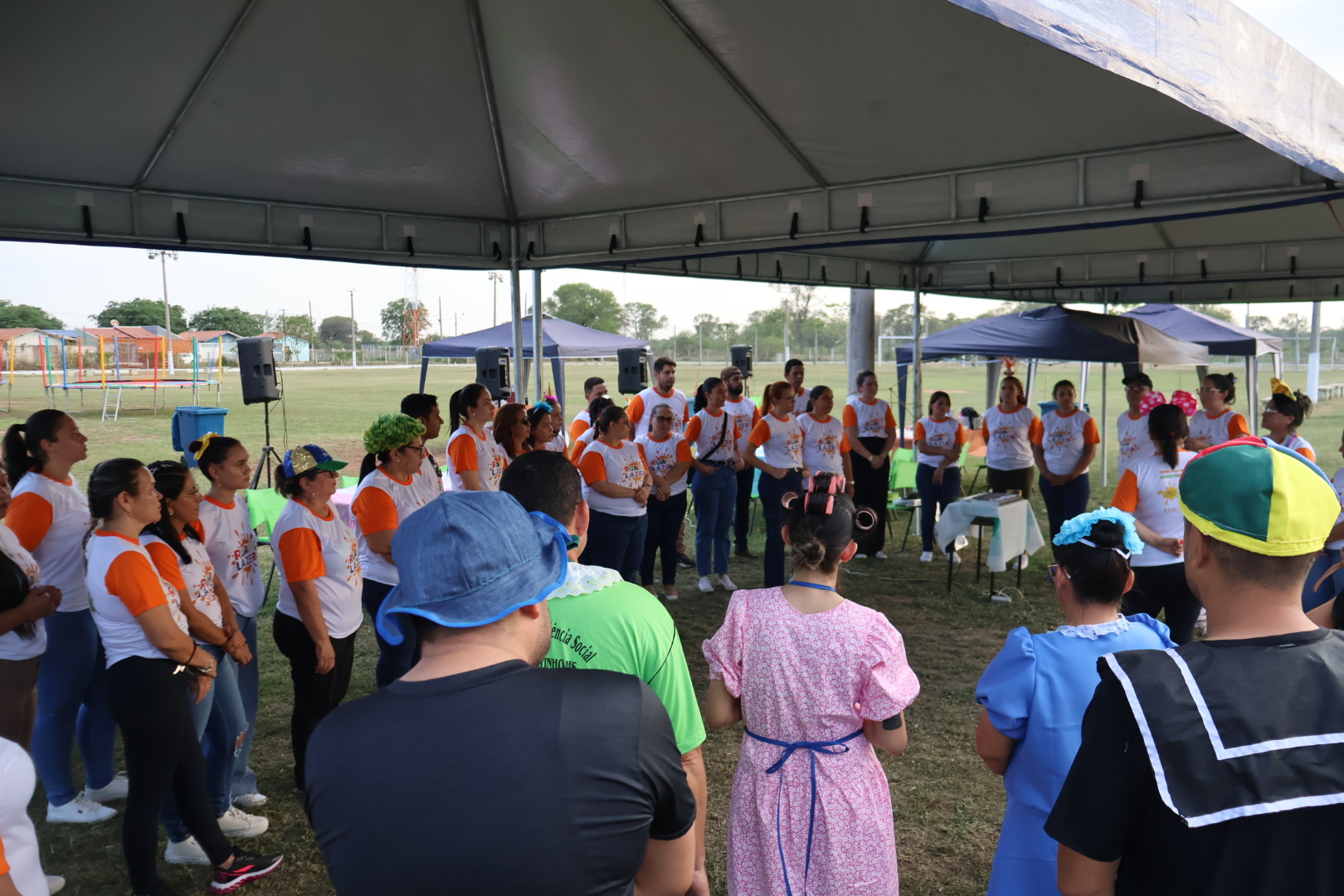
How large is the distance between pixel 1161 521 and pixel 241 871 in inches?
156

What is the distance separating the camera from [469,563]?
3.62 feet

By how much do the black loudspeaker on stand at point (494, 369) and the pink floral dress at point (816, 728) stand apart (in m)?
5.34

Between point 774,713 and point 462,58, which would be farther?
point 462,58

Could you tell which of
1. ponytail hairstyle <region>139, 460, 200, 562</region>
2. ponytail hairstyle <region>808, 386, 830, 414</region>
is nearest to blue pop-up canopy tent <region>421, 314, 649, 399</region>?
ponytail hairstyle <region>808, 386, 830, 414</region>

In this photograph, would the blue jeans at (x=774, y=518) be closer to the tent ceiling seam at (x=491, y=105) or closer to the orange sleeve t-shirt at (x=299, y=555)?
the tent ceiling seam at (x=491, y=105)

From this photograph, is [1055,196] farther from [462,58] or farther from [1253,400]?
[1253,400]

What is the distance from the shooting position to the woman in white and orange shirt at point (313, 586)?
3.07 metres

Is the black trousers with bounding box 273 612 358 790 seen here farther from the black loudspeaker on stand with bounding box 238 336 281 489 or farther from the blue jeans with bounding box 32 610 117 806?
the black loudspeaker on stand with bounding box 238 336 281 489

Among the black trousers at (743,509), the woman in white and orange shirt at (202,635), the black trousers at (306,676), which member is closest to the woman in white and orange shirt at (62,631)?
the woman in white and orange shirt at (202,635)

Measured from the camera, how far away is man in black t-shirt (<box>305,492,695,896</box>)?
1002mm

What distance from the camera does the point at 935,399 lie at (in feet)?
25.4

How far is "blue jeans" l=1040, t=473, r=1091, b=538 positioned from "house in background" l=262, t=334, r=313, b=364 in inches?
1606

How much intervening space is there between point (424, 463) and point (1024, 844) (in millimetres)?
3212

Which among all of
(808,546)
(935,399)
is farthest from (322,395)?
(808,546)
